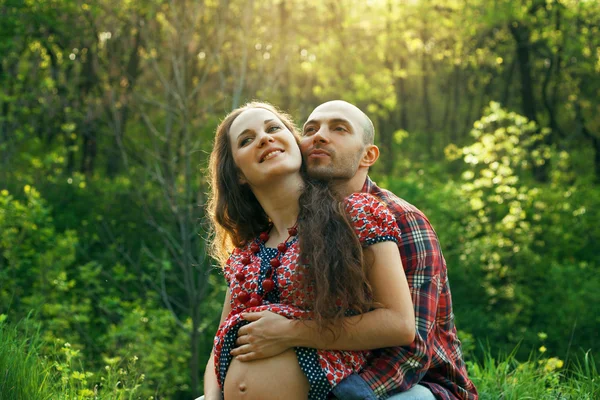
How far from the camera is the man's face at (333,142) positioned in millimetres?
3172

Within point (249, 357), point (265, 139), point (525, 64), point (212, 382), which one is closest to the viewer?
point (249, 357)

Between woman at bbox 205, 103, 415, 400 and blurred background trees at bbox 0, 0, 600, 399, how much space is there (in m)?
1.68

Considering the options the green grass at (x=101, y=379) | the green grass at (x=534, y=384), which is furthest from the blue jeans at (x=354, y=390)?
the green grass at (x=534, y=384)

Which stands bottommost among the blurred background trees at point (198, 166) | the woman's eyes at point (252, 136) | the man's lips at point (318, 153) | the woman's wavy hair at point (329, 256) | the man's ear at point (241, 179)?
the blurred background trees at point (198, 166)

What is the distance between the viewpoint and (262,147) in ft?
10.3

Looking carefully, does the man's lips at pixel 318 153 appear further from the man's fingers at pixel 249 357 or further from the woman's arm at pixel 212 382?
the man's fingers at pixel 249 357

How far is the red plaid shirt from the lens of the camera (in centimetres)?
292

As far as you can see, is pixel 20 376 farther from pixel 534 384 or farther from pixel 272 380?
pixel 534 384

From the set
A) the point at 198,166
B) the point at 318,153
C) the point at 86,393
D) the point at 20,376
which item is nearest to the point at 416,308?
the point at 318,153

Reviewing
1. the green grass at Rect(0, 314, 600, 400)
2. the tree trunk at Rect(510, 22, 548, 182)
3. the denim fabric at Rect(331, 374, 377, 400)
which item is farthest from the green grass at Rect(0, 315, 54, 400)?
the tree trunk at Rect(510, 22, 548, 182)

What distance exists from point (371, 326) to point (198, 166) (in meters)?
6.88

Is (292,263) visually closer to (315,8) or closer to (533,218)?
(533,218)

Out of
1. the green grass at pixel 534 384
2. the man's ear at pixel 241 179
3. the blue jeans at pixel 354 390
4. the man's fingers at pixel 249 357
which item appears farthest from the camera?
the green grass at pixel 534 384

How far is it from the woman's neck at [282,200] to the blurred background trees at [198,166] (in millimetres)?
1706
